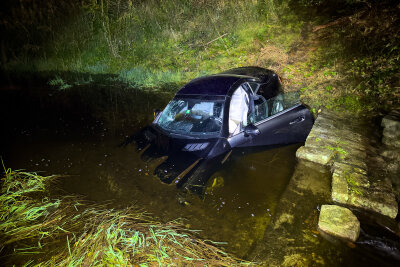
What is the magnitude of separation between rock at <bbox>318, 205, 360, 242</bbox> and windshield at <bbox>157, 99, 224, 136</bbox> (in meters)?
1.77

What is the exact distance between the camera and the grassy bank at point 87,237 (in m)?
2.16

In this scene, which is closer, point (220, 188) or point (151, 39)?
point (220, 188)

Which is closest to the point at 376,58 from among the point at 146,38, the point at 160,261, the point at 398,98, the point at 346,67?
the point at 346,67

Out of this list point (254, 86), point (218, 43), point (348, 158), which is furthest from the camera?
point (218, 43)

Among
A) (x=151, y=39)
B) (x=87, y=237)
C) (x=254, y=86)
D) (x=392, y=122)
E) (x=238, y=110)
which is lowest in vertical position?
(x=87, y=237)

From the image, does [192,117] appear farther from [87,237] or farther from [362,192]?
[362,192]

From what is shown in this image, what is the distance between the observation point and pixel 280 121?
3.86 m

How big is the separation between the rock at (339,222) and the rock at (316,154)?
3.47 ft

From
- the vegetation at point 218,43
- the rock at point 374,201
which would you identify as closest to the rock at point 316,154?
the rock at point 374,201

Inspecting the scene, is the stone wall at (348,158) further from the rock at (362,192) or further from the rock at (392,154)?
the rock at (392,154)

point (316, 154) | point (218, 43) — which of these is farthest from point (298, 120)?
point (218, 43)

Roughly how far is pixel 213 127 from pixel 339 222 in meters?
2.02

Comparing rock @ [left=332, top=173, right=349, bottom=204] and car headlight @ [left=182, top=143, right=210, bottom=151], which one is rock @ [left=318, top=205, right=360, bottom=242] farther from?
car headlight @ [left=182, top=143, right=210, bottom=151]

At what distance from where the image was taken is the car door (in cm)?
378
